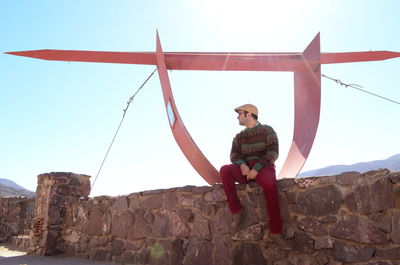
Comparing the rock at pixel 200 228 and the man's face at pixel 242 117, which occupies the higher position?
the man's face at pixel 242 117

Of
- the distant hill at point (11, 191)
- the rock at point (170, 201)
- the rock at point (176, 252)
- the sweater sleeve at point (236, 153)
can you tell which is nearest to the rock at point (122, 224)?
the rock at point (170, 201)

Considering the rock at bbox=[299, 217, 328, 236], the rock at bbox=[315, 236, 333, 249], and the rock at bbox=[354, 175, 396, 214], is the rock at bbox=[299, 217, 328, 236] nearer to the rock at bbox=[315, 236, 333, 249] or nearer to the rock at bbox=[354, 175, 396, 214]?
the rock at bbox=[315, 236, 333, 249]

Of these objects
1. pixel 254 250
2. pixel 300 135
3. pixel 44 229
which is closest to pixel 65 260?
pixel 44 229

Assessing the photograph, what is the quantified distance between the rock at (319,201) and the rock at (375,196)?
0.53ft

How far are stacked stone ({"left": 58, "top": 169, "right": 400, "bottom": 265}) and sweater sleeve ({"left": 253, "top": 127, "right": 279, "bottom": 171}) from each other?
0.74 feet

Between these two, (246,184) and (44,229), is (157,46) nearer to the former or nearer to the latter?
(246,184)

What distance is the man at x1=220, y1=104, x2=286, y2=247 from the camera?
2865 mm

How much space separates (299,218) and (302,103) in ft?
8.13

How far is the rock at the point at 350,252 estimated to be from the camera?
2.50m

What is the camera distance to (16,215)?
8.43 meters

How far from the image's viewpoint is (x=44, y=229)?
16.7 feet

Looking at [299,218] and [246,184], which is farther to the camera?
[246,184]

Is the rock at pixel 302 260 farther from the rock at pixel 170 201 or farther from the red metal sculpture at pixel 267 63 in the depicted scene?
the red metal sculpture at pixel 267 63

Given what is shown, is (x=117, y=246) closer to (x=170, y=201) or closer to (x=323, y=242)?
(x=170, y=201)
